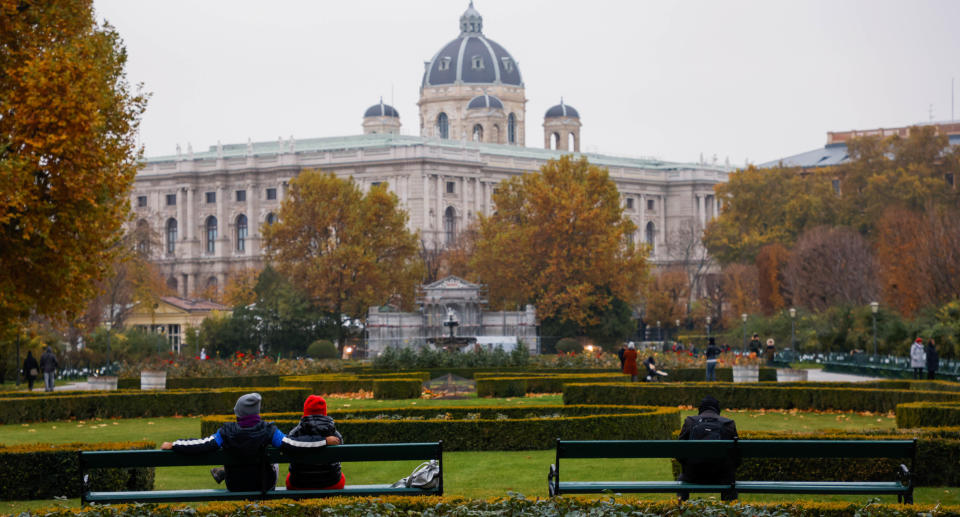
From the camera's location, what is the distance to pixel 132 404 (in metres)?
24.7

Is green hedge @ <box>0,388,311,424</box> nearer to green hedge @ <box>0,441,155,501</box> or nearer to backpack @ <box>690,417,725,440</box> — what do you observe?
green hedge @ <box>0,441,155,501</box>

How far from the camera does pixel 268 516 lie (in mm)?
9188

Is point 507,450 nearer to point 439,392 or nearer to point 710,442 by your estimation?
point 710,442

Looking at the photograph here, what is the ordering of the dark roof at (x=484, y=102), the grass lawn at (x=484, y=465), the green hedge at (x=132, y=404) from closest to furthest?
the grass lawn at (x=484, y=465), the green hedge at (x=132, y=404), the dark roof at (x=484, y=102)

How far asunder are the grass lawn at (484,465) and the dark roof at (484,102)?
90.3 metres

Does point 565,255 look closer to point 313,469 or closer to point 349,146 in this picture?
point 313,469

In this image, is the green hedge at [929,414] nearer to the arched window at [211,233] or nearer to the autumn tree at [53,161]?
the autumn tree at [53,161]

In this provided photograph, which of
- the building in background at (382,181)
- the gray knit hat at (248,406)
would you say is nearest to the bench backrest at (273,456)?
the gray knit hat at (248,406)

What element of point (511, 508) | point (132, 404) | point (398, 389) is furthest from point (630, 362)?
point (511, 508)

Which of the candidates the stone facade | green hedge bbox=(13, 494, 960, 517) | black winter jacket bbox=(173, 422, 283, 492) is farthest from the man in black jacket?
the stone facade

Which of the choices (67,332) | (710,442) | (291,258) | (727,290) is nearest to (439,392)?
(710,442)

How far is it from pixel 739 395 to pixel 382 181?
240 feet

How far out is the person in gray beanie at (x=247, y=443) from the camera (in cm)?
987

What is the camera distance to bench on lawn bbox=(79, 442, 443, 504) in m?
9.79
